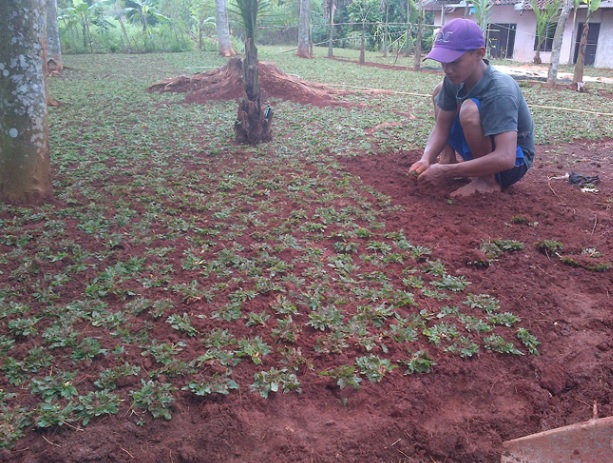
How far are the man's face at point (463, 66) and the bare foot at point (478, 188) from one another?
0.79m

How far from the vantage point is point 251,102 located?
19.5ft

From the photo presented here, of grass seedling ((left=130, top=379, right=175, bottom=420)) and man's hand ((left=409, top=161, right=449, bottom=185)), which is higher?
man's hand ((left=409, top=161, right=449, bottom=185))

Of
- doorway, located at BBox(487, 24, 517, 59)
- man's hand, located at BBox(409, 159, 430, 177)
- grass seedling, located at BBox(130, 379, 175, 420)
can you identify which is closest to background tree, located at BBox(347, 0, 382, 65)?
doorway, located at BBox(487, 24, 517, 59)

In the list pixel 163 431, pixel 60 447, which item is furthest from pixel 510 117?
pixel 60 447

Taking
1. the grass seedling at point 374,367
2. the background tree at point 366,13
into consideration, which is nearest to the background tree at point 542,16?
the background tree at point 366,13

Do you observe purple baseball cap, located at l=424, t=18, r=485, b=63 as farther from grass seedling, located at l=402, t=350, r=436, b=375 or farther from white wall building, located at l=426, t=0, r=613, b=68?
white wall building, located at l=426, t=0, r=613, b=68

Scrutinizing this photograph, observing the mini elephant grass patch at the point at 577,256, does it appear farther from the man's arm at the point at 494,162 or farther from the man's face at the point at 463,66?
the man's face at the point at 463,66

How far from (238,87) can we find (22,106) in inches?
232

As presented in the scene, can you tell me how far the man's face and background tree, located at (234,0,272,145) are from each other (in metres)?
2.71

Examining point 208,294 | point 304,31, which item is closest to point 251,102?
point 208,294

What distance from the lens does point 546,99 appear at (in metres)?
9.87

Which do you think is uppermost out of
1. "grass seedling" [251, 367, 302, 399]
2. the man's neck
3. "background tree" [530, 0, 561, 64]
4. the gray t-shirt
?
"background tree" [530, 0, 561, 64]

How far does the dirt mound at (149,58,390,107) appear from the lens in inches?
360

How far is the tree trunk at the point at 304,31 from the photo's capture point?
61.0 feet
